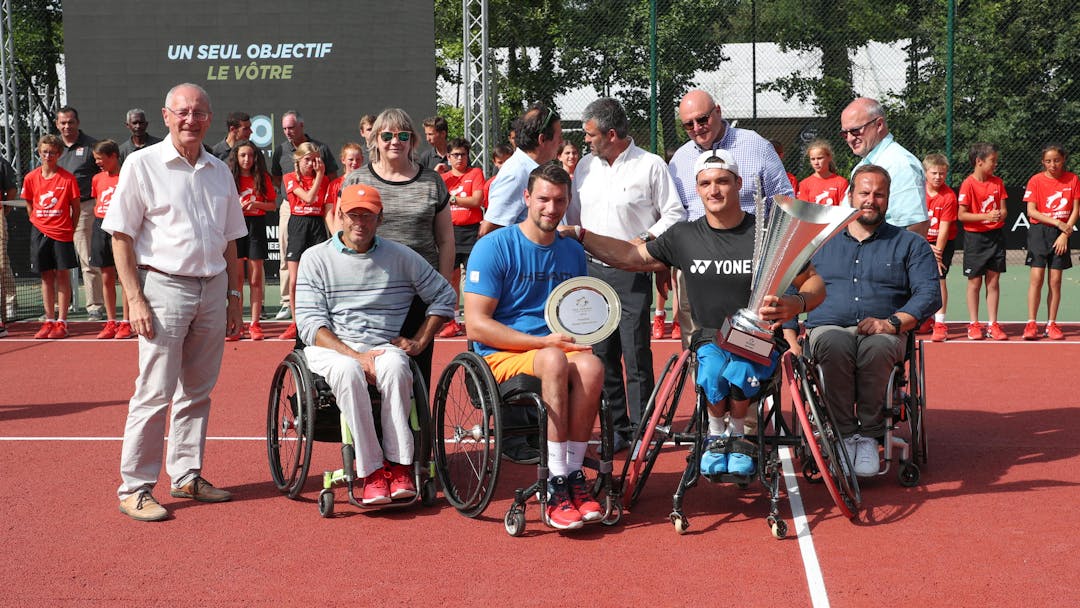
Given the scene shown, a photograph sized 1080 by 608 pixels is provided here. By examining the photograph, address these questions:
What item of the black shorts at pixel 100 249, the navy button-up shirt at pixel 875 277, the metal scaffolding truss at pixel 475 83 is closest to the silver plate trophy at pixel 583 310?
the navy button-up shirt at pixel 875 277

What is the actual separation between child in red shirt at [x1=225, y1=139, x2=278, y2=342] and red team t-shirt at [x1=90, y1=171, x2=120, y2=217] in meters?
1.02

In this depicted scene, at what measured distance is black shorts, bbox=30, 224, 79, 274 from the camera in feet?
34.1

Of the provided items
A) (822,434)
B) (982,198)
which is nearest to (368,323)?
(822,434)

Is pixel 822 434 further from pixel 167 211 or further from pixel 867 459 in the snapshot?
pixel 167 211

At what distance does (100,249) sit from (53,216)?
0.50 m

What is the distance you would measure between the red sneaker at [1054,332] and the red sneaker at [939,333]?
2.75 ft

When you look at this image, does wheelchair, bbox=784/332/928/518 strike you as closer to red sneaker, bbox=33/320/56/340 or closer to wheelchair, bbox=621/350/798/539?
wheelchair, bbox=621/350/798/539

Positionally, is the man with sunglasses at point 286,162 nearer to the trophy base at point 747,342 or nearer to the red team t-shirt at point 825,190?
the red team t-shirt at point 825,190

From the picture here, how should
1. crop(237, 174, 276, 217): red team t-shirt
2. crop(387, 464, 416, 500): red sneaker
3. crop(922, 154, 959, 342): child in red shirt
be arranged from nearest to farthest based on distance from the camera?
1. crop(387, 464, 416, 500): red sneaker
2. crop(922, 154, 959, 342): child in red shirt
3. crop(237, 174, 276, 217): red team t-shirt

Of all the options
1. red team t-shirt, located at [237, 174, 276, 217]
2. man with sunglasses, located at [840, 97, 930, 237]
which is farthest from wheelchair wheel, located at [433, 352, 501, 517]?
red team t-shirt, located at [237, 174, 276, 217]

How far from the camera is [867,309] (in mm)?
5531

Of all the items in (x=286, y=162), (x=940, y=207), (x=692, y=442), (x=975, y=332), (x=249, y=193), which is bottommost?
(x=975, y=332)

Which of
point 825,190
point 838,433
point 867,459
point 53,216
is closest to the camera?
point 838,433

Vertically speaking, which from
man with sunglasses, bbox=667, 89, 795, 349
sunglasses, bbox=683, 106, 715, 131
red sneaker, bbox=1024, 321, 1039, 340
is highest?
sunglasses, bbox=683, 106, 715, 131
